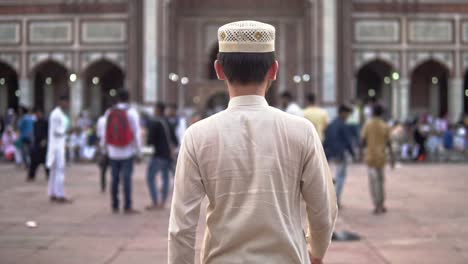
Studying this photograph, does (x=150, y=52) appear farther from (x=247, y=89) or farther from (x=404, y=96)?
(x=247, y=89)

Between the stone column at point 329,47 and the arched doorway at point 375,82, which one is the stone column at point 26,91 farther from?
the arched doorway at point 375,82

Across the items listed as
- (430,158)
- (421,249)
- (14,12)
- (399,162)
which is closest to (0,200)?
(421,249)

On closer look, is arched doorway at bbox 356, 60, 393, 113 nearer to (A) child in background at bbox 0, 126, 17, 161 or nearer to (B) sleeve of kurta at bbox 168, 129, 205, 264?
(A) child in background at bbox 0, 126, 17, 161

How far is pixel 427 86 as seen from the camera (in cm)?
3167

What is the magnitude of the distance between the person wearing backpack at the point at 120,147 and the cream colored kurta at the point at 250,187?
695 centimetres

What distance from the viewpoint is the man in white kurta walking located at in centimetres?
1003

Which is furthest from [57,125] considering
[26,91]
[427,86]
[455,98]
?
[427,86]

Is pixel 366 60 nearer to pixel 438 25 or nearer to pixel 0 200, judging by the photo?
pixel 438 25

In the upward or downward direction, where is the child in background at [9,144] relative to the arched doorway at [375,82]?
downward

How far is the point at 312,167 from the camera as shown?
7.45 feet

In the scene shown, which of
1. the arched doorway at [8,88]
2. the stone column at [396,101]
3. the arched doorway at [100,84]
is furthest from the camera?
the arched doorway at [8,88]

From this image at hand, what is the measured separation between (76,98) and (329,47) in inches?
423

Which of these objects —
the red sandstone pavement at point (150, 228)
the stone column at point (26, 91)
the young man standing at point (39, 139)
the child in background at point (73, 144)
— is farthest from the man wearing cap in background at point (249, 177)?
the stone column at point (26, 91)

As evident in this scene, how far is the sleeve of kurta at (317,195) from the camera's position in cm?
228
